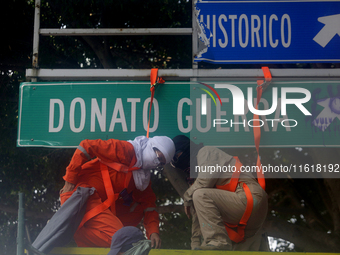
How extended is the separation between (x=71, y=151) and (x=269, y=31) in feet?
14.1

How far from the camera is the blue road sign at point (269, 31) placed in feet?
11.0

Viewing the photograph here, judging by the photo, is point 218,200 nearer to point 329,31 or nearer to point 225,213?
point 225,213

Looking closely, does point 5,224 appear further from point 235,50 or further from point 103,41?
point 235,50

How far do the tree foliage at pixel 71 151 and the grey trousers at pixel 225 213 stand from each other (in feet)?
6.03

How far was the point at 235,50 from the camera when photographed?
3350 mm

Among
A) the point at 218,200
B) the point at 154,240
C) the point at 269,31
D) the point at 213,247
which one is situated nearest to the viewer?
the point at 213,247

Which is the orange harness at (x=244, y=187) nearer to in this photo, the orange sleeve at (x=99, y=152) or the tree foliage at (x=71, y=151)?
the orange sleeve at (x=99, y=152)

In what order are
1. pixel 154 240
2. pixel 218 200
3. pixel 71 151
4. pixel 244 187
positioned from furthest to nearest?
pixel 71 151
pixel 154 240
pixel 244 187
pixel 218 200

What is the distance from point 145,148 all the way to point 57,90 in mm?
978

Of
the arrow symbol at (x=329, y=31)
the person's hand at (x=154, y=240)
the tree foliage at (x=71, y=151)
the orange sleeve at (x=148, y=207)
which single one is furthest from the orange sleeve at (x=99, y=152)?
the tree foliage at (x=71, y=151)

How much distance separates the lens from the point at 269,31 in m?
3.38

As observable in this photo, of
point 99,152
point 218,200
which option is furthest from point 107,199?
point 218,200

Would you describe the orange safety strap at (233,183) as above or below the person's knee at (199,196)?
above

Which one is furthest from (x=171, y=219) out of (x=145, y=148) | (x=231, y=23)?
(x=231, y=23)
